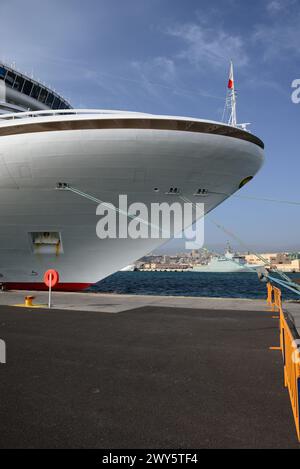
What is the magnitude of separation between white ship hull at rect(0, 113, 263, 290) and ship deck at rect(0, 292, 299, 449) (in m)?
5.26

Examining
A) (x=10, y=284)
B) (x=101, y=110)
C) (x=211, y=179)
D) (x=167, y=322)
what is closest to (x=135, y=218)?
(x=211, y=179)

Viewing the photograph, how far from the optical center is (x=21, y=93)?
66.0ft

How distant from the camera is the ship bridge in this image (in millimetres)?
18656

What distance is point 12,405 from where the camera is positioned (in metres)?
3.99

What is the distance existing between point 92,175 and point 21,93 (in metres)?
11.0

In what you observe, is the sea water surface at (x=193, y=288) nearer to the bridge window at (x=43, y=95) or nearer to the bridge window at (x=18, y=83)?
the bridge window at (x=43, y=95)

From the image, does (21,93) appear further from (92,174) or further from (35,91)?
(92,174)

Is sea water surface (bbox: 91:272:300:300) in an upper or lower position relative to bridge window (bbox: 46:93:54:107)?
lower

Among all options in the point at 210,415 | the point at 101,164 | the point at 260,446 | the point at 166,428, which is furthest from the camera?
the point at 101,164

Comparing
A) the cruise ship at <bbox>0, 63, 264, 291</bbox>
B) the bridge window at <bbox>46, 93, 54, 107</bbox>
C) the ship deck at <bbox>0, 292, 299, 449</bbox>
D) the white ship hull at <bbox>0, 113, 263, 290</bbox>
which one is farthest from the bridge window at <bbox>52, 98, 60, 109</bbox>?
the ship deck at <bbox>0, 292, 299, 449</bbox>

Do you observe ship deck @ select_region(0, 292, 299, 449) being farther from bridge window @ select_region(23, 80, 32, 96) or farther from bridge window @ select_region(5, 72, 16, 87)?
bridge window @ select_region(23, 80, 32, 96)

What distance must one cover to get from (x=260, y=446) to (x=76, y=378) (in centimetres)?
270

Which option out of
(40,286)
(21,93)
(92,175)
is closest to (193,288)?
(40,286)
